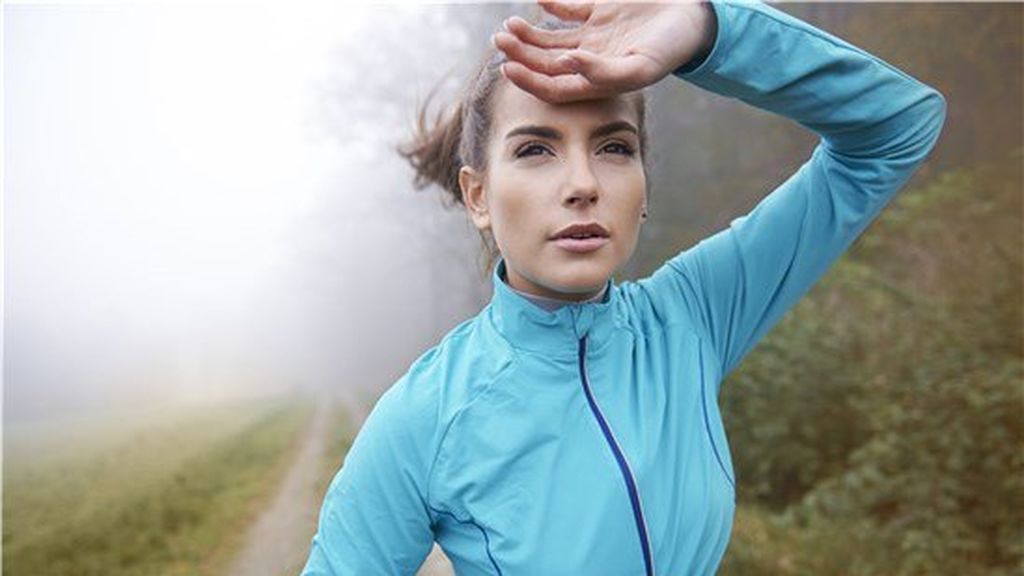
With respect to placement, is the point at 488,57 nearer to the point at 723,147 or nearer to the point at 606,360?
the point at 606,360

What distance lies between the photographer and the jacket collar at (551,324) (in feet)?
5.02

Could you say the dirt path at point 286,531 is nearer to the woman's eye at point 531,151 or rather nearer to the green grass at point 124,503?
the green grass at point 124,503

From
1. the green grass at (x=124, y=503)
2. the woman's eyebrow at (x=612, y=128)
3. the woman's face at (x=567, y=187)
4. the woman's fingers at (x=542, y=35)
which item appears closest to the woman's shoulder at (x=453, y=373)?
the woman's face at (x=567, y=187)

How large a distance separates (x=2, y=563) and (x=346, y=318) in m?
25.1

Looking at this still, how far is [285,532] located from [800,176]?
651 cm

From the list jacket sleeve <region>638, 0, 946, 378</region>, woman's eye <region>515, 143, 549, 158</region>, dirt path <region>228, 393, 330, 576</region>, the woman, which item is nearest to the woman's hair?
the woman

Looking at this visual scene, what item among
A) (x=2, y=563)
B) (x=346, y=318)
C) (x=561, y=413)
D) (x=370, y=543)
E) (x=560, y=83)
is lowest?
(x=346, y=318)

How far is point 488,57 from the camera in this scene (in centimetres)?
169

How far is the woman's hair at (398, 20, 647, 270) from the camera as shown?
1626 millimetres

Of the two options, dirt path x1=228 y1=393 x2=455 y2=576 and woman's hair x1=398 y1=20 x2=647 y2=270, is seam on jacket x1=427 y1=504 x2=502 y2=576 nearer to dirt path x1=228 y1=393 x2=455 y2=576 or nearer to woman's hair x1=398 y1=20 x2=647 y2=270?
woman's hair x1=398 y1=20 x2=647 y2=270

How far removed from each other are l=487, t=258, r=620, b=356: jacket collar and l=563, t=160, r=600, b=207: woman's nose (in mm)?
181

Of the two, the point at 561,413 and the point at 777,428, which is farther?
the point at 777,428

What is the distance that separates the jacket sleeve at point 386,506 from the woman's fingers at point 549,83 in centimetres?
50

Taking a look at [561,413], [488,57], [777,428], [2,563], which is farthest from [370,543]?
[777,428]
